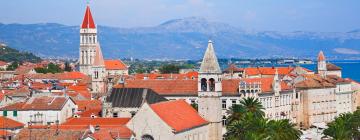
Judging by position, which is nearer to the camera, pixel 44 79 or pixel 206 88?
pixel 206 88

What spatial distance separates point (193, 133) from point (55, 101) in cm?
2019

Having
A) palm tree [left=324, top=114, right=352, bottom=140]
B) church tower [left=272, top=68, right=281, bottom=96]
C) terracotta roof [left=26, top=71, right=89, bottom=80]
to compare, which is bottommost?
palm tree [left=324, top=114, right=352, bottom=140]

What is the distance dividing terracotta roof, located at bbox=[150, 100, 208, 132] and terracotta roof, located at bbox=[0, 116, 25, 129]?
1603cm

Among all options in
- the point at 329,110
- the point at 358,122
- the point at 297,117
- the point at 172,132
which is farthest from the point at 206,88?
the point at 329,110

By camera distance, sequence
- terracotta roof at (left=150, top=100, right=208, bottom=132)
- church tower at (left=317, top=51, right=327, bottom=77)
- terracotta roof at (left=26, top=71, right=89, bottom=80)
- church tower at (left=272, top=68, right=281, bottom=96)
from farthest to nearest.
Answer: terracotta roof at (left=26, top=71, right=89, bottom=80) < church tower at (left=317, top=51, right=327, bottom=77) < church tower at (left=272, top=68, right=281, bottom=96) < terracotta roof at (left=150, top=100, right=208, bottom=132)

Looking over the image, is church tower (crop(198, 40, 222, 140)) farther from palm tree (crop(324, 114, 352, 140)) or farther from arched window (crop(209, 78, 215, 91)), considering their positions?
palm tree (crop(324, 114, 352, 140))

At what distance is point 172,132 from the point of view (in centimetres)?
7088

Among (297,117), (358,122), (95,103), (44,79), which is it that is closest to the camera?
(358,122)

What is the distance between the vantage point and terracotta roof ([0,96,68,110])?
89.1 meters

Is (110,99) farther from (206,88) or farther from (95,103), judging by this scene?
(95,103)

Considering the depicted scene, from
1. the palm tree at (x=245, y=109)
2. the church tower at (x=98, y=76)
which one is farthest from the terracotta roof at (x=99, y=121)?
the church tower at (x=98, y=76)

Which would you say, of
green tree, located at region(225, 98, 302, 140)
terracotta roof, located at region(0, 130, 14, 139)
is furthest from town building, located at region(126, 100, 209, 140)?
terracotta roof, located at region(0, 130, 14, 139)

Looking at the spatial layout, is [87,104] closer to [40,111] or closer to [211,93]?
[40,111]

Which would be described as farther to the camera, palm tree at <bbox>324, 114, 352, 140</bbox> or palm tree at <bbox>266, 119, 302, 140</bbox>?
palm tree at <bbox>324, 114, 352, 140</bbox>
